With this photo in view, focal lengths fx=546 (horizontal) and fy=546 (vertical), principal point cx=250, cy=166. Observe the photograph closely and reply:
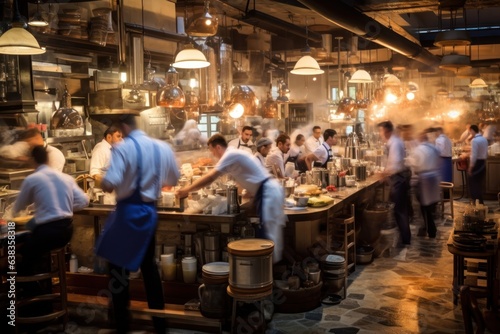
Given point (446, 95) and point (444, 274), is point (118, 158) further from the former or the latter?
point (446, 95)

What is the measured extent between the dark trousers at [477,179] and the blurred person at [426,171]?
3.65 meters

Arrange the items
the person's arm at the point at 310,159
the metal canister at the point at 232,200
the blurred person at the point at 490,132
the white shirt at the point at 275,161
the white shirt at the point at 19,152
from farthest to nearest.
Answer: the blurred person at the point at 490,132 < the person's arm at the point at 310,159 < the white shirt at the point at 275,161 < the white shirt at the point at 19,152 < the metal canister at the point at 232,200

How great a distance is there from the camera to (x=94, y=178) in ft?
21.1

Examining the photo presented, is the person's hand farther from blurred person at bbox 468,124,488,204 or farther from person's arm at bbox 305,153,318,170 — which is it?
blurred person at bbox 468,124,488,204

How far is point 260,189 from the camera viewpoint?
18.5 ft

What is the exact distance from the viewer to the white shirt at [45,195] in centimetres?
494

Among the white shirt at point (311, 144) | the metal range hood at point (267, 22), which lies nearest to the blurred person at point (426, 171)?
the metal range hood at point (267, 22)

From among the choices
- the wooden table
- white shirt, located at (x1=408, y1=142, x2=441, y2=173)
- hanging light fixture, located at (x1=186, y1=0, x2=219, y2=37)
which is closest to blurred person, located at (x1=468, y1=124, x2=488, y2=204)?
white shirt, located at (x1=408, y1=142, x2=441, y2=173)

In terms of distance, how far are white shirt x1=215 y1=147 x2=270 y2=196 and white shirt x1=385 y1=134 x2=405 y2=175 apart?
144 inches

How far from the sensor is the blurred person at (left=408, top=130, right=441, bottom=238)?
8914 mm

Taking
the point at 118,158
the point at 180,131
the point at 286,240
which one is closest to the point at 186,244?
the point at 286,240

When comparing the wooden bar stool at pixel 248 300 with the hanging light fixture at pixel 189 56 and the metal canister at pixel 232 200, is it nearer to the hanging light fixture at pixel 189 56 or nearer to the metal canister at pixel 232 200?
the metal canister at pixel 232 200

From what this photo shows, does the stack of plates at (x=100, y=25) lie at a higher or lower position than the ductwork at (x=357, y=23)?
higher

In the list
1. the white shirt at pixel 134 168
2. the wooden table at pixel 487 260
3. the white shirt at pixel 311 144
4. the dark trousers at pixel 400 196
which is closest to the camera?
Answer: the white shirt at pixel 134 168
